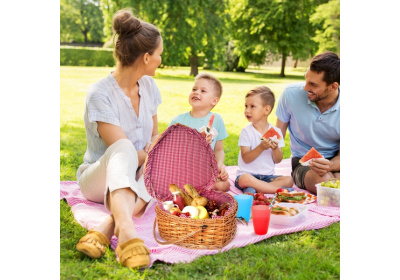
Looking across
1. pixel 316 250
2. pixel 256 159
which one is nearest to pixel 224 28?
pixel 256 159

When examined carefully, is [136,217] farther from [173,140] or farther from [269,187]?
[269,187]

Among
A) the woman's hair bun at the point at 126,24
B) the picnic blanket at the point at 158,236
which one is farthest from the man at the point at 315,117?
the woman's hair bun at the point at 126,24

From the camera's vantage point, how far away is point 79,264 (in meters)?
2.65

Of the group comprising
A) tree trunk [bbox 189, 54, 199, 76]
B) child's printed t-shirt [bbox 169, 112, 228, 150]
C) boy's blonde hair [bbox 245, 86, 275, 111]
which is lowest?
child's printed t-shirt [bbox 169, 112, 228, 150]

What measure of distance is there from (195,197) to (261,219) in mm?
511

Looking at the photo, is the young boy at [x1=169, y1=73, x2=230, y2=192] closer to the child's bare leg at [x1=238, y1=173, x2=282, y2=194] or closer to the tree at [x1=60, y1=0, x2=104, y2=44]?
the child's bare leg at [x1=238, y1=173, x2=282, y2=194]

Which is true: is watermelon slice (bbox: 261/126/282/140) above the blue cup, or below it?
above

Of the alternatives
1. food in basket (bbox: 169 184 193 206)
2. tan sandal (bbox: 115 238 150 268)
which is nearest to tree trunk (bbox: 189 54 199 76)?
food in basket (bbox: 169 184 193 206)

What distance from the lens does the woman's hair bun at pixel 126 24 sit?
3.51m

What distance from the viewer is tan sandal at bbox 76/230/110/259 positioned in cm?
266

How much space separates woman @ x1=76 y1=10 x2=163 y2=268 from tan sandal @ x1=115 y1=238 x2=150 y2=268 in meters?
0.16

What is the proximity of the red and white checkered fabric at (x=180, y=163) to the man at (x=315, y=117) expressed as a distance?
3.81 ft
